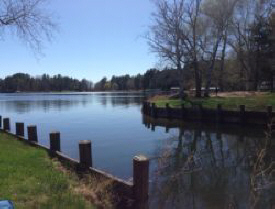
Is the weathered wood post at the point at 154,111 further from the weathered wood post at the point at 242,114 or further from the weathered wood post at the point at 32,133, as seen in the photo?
the weathered wood post at the point at 32,133

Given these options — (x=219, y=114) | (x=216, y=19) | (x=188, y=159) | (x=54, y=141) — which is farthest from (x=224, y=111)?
(x=188, y=159)

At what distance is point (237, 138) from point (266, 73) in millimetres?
32519

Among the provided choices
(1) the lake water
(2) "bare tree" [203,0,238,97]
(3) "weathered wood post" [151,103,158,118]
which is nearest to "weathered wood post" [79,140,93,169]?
(1) the lake water

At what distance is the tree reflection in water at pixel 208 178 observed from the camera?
8820 millimetres

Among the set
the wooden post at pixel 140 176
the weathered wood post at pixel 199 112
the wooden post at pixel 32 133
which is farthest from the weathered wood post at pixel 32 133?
the weathered wood post at pixel 199 112

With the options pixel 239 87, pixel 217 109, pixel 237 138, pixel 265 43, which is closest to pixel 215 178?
pixel 237 138

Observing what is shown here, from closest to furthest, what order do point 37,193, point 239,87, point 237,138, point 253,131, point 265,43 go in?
point 37,193 < point 237,138 < point 253,131 < point 265,43 < point 239,87

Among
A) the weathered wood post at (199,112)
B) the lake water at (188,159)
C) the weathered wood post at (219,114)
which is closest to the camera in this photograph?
the lake water at (188,159)

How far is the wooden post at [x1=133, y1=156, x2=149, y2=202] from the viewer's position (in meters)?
6.20

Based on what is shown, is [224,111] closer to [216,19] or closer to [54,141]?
[216,19]

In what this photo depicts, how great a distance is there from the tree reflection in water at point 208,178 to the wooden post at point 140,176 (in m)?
0.27

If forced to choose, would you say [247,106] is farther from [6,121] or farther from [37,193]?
[37,193]

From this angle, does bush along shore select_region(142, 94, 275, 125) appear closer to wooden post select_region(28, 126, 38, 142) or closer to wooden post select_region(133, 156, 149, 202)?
Result: wooden post select_region(28, 126, 38, 142)

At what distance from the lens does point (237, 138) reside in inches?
810
